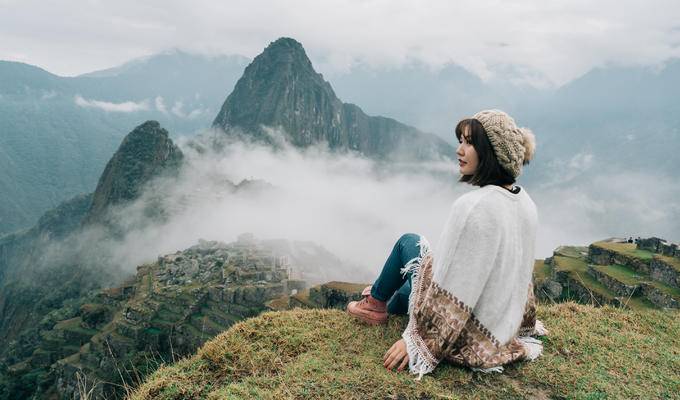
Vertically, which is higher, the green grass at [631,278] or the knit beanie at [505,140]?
the knit beanie at [505,140]

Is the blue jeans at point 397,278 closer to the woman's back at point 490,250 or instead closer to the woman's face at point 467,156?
the woman's back at point 490,250

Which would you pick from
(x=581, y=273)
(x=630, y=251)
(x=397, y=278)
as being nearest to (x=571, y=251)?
(x=630, y=251)

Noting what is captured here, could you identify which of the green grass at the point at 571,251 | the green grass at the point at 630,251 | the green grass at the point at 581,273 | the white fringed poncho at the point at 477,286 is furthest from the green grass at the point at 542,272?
the white fringed poncho at the point at 477,286

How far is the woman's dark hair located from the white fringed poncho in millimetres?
112

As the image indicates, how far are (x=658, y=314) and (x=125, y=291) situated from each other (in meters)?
51.4

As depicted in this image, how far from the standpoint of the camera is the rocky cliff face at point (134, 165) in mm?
101812

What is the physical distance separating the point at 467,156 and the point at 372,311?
1941mm

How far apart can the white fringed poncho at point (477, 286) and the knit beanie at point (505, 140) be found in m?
0.20

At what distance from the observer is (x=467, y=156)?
3.17 m

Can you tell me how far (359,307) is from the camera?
4414 millimetres

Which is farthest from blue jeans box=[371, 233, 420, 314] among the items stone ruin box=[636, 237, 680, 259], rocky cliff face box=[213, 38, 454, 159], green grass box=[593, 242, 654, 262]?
rocky cliff face box=[213, 38, 454, 159]

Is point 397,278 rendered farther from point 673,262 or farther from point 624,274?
point 624,274

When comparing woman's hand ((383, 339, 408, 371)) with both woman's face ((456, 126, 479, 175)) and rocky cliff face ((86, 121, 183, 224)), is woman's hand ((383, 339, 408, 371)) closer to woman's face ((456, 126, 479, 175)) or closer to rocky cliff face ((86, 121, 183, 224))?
woman's face ((456, 126, 479, 175))

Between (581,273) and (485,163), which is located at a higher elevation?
(485,163)
